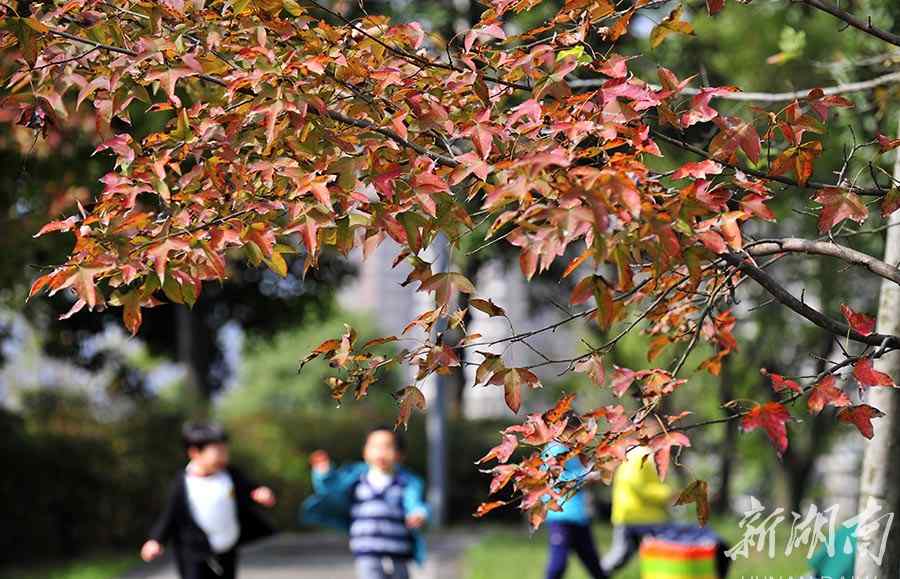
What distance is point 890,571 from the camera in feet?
18.8

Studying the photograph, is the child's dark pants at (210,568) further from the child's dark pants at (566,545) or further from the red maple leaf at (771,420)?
the red maple leaf at (771,420)

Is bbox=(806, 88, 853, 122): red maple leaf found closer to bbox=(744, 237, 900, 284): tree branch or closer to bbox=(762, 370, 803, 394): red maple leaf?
bbox=(744, 237, 900, 284): tree branch

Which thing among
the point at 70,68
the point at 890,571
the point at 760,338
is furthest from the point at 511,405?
the point at 760,338

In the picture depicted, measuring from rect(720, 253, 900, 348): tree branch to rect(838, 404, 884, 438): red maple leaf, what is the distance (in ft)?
0.77

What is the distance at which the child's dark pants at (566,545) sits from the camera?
10422 millimetres

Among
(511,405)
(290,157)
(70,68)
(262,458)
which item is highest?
(262,458)

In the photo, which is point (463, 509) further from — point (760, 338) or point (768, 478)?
point (768, 478)

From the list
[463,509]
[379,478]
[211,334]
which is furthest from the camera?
[463,509]

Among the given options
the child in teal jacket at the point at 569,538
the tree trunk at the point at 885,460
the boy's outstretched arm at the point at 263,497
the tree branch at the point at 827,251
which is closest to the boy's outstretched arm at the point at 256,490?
the boy's outstretched arm at the point at 263,497

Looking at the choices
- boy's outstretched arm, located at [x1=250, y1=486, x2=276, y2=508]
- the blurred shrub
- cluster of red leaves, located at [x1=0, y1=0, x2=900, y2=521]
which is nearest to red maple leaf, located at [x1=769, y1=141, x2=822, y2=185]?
cluster of red leaves, located at [x1=0, y1=0, x2=900, y2=521]

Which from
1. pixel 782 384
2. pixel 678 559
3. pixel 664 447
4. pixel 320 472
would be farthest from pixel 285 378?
pixel 664 447

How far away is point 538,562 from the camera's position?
1491cm

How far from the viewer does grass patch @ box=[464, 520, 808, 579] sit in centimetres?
1313

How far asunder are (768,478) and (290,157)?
35869mm
